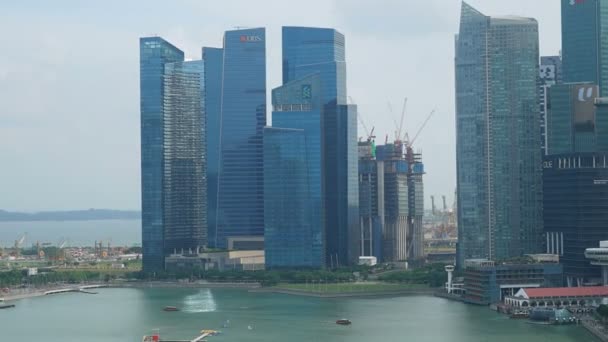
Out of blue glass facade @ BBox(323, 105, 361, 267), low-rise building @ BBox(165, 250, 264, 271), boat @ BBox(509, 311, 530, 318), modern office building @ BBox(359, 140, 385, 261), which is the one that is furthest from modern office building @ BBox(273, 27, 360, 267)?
boat @ BBox(509, 311, 530, 318)

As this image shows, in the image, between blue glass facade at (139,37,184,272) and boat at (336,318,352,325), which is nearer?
boat at (336,318,352,325)

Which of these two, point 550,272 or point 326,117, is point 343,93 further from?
point 550,272

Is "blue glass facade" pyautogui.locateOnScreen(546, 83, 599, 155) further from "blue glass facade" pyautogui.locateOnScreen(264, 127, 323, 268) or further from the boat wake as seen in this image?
the boat wake

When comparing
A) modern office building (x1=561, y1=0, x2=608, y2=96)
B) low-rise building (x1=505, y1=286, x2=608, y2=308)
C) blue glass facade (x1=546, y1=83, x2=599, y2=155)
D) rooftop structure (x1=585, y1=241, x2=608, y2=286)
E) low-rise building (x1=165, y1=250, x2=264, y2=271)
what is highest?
modern office building (x1=561, y1=0, x2=608, y2=96)

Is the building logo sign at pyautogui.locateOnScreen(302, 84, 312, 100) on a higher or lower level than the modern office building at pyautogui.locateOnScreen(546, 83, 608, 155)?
higher

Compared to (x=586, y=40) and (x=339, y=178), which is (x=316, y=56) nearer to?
(x=339, y=178)

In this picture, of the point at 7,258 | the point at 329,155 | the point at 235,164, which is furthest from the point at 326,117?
the point at 7,258
